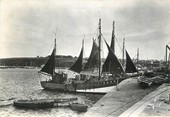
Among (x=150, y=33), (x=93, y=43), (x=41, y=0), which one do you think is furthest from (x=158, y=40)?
(x=93, y=43)

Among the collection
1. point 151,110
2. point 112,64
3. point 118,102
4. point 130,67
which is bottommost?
point 118,102

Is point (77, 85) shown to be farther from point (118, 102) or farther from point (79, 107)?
point (118, 102)

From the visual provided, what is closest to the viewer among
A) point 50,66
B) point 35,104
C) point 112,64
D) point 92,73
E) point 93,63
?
point 35,104

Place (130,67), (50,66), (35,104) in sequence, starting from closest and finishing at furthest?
(35,104)
(130,67)
(50,66)

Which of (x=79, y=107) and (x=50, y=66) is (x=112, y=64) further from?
(x=79, y=107)

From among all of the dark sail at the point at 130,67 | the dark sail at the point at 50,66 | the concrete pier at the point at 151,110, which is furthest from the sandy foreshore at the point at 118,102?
the dark sail at the point at 50,66

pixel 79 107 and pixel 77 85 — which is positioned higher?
pixel 77 85

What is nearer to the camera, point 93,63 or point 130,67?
point 93,63

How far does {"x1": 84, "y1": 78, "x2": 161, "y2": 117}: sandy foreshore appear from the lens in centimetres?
960

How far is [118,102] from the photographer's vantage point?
11.1 meters

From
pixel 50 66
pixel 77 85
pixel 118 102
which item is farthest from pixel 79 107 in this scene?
pixel 50 66

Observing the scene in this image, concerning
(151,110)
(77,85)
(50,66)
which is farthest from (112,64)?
(151,110)

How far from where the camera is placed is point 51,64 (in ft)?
66.5

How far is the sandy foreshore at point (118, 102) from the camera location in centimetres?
960
